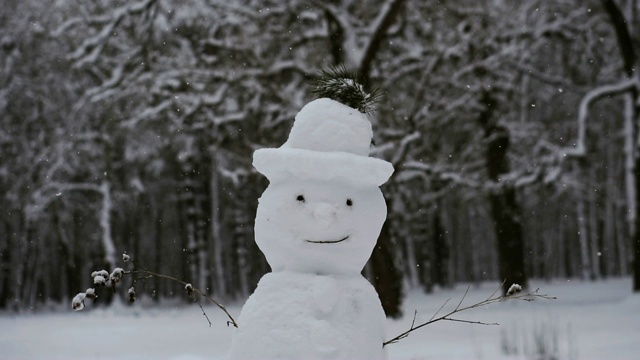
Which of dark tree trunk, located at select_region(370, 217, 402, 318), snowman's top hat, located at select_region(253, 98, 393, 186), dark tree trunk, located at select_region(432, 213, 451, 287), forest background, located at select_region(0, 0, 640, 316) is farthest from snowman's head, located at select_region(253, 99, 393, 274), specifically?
dark tree trunk, located at select_region(432, 213, 451, 287)

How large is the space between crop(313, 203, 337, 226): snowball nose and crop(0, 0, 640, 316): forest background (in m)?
2.13

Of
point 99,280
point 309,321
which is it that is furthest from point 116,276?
point 309,321

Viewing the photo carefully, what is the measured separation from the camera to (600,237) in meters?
28.5

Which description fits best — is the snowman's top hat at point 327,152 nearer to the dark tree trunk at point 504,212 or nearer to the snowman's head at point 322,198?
the snowman's head at point 322,198

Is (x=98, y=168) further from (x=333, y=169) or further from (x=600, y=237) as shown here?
(x=600, y=237)

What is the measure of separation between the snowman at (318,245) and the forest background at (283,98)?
184 centimetres

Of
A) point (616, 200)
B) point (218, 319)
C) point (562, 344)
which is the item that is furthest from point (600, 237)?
point (562, 344)

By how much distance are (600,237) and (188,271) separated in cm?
1837

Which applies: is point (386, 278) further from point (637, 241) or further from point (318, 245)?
point (318, 245)

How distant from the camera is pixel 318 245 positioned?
3428mm

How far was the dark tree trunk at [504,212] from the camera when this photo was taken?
12.7 m

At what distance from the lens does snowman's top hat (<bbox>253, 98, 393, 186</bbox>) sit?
3398mm

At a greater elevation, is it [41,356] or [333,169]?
[333,169]

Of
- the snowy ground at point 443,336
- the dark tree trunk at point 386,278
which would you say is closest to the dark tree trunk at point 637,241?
the snowy ground at point 443,336
